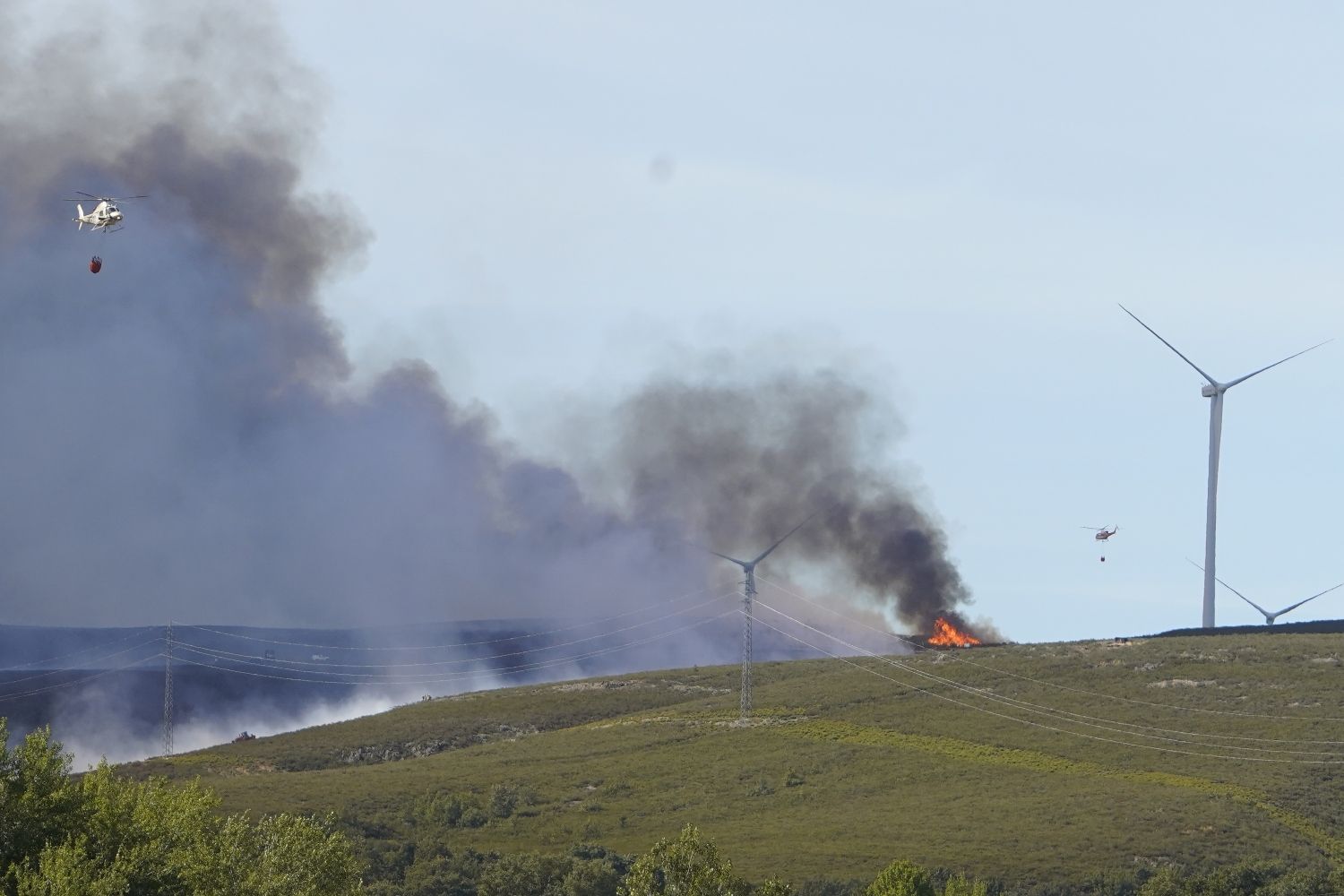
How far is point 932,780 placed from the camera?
167875 mm

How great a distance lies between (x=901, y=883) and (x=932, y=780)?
5810 centimetres

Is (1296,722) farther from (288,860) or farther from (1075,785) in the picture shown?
(288,860)

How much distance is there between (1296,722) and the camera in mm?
175500

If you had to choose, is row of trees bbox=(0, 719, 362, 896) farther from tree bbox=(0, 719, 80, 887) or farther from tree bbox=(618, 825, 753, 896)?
tree bbox=(618, 825, 753, 896)

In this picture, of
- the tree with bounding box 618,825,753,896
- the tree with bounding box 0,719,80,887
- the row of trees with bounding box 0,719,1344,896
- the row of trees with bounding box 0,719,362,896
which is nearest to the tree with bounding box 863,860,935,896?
the row of trees with bounding box 0,719,1344,896

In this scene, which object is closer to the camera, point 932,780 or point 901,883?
point 901,883

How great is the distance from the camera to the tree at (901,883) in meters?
109

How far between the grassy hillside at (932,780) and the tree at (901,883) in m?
16.4

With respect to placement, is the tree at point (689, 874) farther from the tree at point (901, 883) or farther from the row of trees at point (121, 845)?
the tree at point (901, 883)

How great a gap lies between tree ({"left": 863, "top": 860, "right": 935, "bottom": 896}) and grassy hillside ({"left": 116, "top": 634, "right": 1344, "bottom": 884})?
16.4 metres

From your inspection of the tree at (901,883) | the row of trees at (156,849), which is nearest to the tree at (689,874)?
the row of trees at (156,849)

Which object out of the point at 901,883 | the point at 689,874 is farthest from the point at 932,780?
the point at 689,874

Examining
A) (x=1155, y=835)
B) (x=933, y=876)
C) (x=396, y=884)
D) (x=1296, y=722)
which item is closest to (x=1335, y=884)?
(x=1155, y=835)

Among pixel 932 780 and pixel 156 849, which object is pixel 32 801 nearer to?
pixel 156 849
